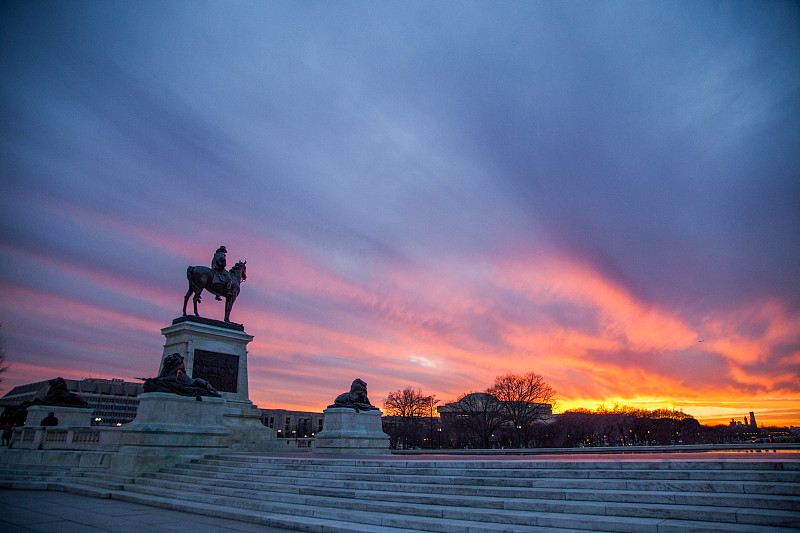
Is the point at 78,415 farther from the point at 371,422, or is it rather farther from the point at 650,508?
the point at 650,508

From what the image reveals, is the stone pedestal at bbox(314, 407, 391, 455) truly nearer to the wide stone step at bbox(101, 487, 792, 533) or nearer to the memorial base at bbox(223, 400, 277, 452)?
the memorial base at bbox(223, 400, 277, 452)

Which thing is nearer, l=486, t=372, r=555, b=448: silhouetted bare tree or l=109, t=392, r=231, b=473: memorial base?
l=109, t=392, r=231, b=473: memorial base

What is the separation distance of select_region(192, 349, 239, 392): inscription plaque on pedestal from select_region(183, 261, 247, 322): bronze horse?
8.65 feet

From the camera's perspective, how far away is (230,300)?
27.4 meters

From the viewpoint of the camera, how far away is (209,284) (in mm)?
25922

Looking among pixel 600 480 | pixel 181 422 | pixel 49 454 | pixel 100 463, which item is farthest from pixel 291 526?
pixel 49 454

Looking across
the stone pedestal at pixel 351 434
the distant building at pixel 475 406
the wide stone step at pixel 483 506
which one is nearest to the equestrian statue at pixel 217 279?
the stone pedestal at pixel 351 434

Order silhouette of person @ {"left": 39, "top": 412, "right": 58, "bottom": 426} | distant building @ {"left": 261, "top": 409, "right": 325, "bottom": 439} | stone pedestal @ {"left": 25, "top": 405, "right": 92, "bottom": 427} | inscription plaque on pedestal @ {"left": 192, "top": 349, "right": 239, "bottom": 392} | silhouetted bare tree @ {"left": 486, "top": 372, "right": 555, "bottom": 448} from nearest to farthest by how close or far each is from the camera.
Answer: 1. silhouette of person @ {"left": 39, "top": 412, "right": 58, "bottom": 426}
2. stone pedestal @ {"left": 25, "top": 405, "right": 92, "bottom": 427}
3. inscription plaque on pedestal @ {"left": 192, "top": 349, "right": 239, "bottom": 392}
4. silhouetted bare tree @ {"left": 486, "top": 372, "right": 555, "bottom": 448}
5. distant building @ {"left": 261, "top": 409, "right": 325, "bottom": 439}

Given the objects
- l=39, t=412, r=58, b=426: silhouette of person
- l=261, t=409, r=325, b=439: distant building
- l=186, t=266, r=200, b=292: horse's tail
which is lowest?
l=261, t=409, r=325, b=439: distant building

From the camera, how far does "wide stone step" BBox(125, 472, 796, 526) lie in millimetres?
6344

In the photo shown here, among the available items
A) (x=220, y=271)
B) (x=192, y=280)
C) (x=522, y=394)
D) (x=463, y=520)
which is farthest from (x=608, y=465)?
(x=522, y=394)

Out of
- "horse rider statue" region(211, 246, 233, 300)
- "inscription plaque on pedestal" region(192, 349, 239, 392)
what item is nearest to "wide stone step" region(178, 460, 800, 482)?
"inscription plaque on pedestal" region(192, 349, 239, 392)

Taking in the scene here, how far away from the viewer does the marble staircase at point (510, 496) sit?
21.3ft

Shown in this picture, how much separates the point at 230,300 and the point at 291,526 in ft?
69.1
